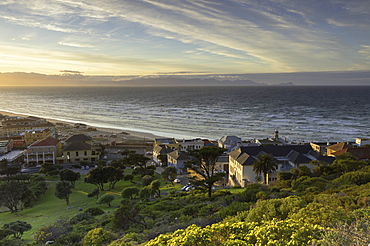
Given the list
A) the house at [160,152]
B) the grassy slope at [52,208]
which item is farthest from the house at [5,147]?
the house at [160,152]

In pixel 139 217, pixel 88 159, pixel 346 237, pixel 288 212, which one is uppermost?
pixel 346 237

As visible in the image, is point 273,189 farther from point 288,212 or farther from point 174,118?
point 174,118

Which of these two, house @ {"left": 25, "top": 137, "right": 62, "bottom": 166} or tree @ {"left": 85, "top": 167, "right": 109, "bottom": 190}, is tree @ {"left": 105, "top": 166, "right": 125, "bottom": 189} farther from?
house @ {"left": 25, "top": 137, "right": 62, "bottom": 166}

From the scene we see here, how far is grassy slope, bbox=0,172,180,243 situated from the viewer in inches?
1016

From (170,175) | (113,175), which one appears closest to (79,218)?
(113,175)

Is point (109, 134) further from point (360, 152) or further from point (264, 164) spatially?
point (360, 152)

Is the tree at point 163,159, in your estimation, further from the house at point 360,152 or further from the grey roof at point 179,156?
the house at point 360,152

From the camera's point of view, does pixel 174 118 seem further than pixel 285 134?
Yes

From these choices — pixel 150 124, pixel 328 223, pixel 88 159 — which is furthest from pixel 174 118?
pixel 328 223

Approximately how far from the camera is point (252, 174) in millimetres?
37938

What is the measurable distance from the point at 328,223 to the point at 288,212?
3.30m

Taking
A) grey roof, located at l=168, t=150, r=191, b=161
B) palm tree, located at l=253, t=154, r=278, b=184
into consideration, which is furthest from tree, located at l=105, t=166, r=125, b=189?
palm tree, located at l=253, t=154, r=278, b=184

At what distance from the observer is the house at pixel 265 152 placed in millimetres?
37688

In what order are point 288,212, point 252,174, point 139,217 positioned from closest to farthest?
point 288,212 → point 139,217 → point 252,174
